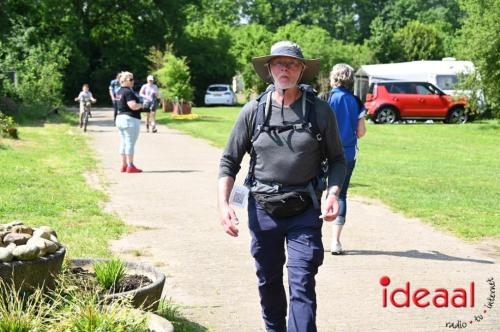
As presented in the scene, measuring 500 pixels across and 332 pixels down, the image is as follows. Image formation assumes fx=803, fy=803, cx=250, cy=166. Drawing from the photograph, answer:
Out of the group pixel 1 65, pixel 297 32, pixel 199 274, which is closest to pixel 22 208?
pixel 199 274

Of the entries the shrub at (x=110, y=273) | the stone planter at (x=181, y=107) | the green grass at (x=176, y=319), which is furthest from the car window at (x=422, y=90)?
the shrub at (x=110, y=273)

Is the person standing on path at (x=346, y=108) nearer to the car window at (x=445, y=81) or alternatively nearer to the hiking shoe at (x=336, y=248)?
the hiking shoe at (x=336, y=248)

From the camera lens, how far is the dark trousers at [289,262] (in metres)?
4.61

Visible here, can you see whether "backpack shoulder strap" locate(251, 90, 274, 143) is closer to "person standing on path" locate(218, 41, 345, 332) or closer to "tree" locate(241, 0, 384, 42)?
"person standing on path" locate(218, 41, 345, 332)

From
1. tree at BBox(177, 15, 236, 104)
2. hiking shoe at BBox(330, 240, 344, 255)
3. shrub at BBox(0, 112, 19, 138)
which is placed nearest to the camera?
hiking shoe at BBox(330, 240, 344, 255)

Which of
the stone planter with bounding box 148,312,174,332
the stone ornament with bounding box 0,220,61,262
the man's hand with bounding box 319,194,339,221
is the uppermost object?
the man's hand with bounding box 319,194,339,221

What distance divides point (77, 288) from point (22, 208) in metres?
5.38

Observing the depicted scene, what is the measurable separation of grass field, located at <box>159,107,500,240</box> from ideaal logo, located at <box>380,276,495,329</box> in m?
2.57

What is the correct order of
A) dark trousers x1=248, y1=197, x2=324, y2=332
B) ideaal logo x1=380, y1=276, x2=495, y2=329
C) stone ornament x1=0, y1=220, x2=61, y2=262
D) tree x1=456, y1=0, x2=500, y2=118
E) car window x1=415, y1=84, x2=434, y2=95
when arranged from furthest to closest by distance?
1. car window x1=415, y1=84, x2=434, y2=95
2. tree x1=456, y1=0, x2=500, y2=118
3. ideaal logo x1=380, y1=276, x2=495, y2=329
4. stone ornament x1=0, y1=220, x2=61, y2=262
5. dark trousers x1=248, y1=197, x2=324, y2=332

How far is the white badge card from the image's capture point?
4.80 metres

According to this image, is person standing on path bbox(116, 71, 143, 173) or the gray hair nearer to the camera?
the gray hair

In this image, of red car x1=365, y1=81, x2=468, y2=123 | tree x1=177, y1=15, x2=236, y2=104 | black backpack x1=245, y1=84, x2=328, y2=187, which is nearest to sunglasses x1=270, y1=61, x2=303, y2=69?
black backpack x1=245, y1=84, x2=328, y2=187

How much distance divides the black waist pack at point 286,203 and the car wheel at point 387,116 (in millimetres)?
29964

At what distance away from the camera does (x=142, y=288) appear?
5.27m
